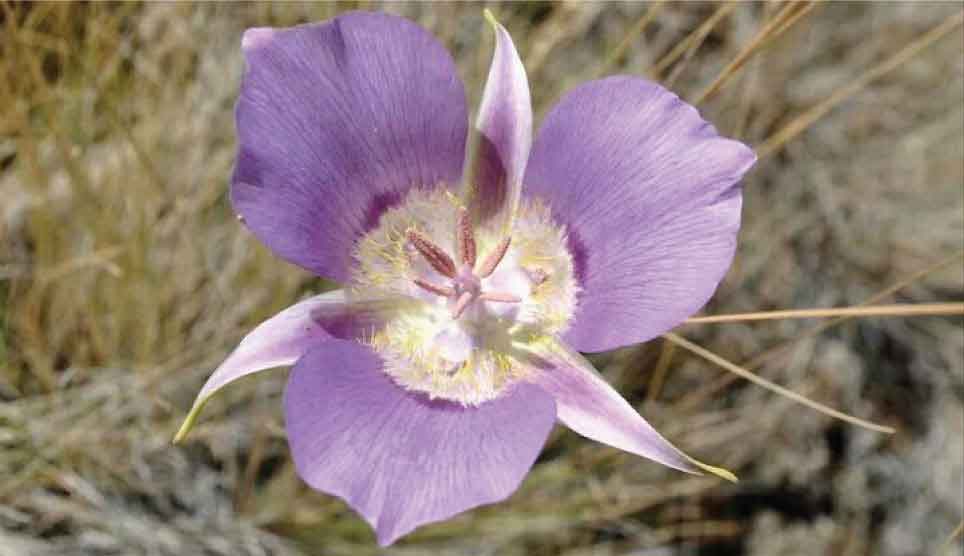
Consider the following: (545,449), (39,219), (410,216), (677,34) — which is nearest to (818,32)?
(677,34)

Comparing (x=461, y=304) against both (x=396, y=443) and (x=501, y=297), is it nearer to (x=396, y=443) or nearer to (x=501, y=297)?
(x=501, y=297)

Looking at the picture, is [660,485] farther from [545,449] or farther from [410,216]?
[410,216]

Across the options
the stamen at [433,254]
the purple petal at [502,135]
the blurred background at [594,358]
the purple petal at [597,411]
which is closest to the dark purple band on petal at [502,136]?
the purple petal at [502,135]

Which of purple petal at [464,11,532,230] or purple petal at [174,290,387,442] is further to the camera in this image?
purple petal at [464,11,532,230]

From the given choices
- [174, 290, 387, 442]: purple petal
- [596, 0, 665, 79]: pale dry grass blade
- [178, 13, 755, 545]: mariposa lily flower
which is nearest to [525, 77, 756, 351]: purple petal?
[178, 13, 755, 545]: mariposa lily flower

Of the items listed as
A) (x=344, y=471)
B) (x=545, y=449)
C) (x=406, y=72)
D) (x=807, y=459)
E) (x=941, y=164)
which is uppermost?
(x=406, y=72)

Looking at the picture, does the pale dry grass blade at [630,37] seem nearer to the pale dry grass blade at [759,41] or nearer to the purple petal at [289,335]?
the pale dry grass blade at [759,41]

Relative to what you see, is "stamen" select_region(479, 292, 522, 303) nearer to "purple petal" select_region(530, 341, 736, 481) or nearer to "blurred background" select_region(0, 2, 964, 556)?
"purple petal" select_region(530, 341, 736, 481)
